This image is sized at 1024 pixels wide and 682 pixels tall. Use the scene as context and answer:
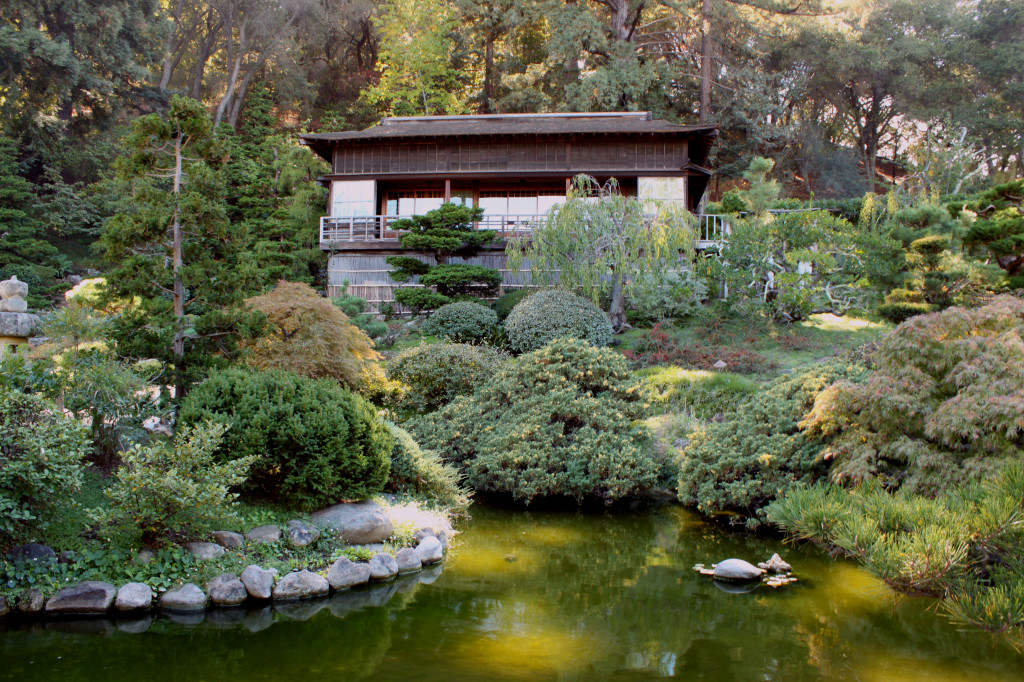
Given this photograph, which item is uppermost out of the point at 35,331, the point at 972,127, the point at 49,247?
the point at 972,127

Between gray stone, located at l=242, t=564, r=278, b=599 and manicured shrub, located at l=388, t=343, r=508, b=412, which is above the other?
manicured shrub, located at l=388, t=343, r=508, b=412

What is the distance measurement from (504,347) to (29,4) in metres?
20.6

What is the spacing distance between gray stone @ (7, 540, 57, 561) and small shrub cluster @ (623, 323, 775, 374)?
10.1 metres

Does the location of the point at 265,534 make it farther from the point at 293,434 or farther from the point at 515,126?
the point at 515,126

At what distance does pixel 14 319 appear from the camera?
9664 mm

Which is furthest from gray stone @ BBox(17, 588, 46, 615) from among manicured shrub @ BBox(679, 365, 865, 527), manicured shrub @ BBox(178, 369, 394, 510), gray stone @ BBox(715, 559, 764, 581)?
manicured shrub @ BBox(679, 365, 865, 527)

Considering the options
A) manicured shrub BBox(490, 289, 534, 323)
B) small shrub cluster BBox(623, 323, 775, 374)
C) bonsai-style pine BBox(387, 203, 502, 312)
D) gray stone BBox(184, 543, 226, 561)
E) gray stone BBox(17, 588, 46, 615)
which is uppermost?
bonsai-style pine BBox(387, 203, 502, 312)

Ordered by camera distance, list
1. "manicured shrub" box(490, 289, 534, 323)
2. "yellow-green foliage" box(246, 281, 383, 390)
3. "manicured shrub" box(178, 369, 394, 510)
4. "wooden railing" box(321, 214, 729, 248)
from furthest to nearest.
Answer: "wooden railing" box(321, 214, 729, 248), "manicured shrub" box(490, 289, 534, 323), "yellow-green foliage" box(246, 281, 383, 390), "manicured shrub" box(178, 369, 394, 510)

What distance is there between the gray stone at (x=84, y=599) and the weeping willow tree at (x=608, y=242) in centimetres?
1091

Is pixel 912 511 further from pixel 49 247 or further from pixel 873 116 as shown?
pixel 873 116

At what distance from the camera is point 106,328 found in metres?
7.83

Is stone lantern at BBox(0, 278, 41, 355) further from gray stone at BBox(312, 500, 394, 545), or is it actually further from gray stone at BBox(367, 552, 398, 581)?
gray stone at BBox(367, 552, 398, 581)

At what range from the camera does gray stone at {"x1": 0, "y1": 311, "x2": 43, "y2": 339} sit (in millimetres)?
9625

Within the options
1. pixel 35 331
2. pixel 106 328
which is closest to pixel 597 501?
pixel 106 328
